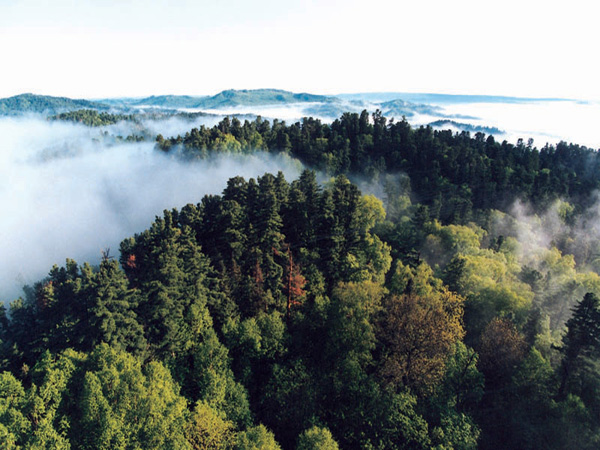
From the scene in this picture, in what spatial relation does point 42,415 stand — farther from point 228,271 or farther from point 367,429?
point 367,429

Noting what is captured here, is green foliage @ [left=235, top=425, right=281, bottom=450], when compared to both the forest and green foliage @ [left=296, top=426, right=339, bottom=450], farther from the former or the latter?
green foliage @ [left=296, top=426, right=339, bottom=450]

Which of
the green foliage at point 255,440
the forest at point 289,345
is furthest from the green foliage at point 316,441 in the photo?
the green foliage at point 255,440

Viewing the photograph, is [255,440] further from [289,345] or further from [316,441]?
[289,345]

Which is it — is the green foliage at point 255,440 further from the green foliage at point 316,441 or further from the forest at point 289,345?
the green foliage at point 316,441

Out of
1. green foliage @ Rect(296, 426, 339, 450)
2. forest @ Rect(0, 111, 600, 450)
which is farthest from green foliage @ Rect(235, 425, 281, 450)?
green foliage @ Rect(296, 426, 339, 450)

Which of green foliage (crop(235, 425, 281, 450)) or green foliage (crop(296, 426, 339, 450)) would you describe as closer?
green foliage (crop(235, 425, 281, 450))

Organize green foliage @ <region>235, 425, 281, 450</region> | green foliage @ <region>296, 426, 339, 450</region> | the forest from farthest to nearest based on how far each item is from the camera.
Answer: green foliage @ <region>296, 426, 339, 450</region>
the forest
green foliage @ <region>235, 425, 281, 450</region>

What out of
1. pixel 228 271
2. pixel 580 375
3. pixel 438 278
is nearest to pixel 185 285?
pixel 228 271

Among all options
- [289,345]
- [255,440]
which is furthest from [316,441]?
[289,345]
